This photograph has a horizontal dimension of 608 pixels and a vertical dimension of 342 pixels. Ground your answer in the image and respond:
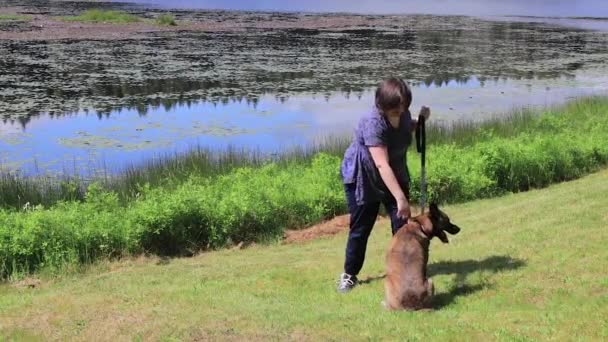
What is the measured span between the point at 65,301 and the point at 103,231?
2.91 meters

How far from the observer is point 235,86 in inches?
882

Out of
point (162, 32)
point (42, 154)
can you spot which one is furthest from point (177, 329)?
point (162, 32)

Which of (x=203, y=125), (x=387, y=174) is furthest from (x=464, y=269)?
(x=203, y=125)

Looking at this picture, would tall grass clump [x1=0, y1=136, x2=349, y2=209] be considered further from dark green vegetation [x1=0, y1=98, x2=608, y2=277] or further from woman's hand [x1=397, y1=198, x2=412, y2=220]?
woman's hand [x1=397, y1=198, x2=412, y2=220]

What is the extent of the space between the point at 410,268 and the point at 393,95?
130cm

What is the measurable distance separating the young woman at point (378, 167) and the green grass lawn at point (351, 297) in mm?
463

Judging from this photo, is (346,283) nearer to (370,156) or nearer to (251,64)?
(370,156)

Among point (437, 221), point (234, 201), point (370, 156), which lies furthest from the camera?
point (234, 201)

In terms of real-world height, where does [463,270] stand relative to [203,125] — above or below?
above

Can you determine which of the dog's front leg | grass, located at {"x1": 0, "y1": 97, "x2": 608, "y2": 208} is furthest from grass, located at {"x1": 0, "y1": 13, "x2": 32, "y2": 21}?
the dog's front leg

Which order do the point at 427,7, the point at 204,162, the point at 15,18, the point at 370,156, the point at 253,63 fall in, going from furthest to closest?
the point at 427,7, the point at 15,18, the point at 253,63, the point at 204,162, the point at 370,156

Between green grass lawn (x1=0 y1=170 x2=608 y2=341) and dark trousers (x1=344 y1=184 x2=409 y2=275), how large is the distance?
0.81ft

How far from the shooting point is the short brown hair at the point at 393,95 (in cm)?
505

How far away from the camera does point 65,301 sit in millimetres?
5820
